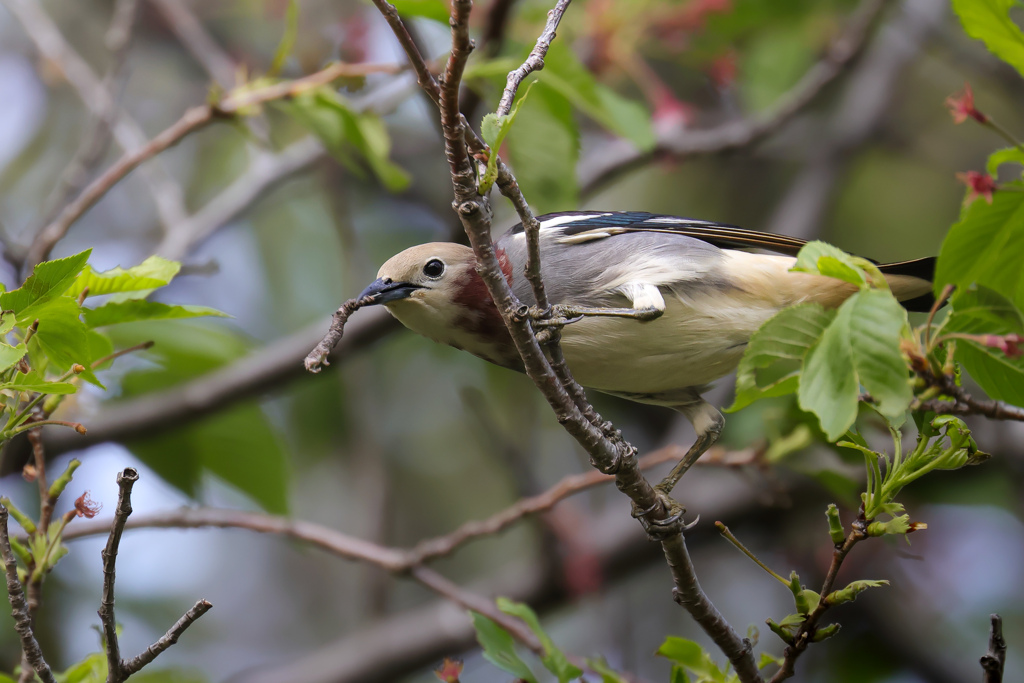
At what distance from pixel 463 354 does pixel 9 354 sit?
19.1 ft

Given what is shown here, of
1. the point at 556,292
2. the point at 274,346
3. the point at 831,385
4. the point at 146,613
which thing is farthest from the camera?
the point at 146,613

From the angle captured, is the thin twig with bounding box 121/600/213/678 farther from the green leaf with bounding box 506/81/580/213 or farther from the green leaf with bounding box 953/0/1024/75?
the green leaf with bounding box 953/0/1024/75

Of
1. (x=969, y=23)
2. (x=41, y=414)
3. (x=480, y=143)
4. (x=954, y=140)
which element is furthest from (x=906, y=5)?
(x=41, y=414)

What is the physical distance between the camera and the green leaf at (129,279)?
8.09ft

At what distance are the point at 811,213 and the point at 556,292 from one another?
13.8 ft

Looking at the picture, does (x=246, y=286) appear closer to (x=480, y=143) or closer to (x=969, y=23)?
(x=480, y=143)

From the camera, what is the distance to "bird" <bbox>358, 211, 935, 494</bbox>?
342 cm

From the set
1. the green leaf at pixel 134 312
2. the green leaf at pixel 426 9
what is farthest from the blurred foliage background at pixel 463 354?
the green leaf at pixel 134 312

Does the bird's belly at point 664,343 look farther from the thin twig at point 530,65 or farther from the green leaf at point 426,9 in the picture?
the thin twig at point 530,65

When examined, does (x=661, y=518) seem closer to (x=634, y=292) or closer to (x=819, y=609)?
(x=634, y=292)

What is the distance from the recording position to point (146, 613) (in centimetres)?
660

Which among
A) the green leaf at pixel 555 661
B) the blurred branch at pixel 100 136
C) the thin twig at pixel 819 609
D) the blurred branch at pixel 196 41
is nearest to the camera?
the thin twig at pixel 819 609

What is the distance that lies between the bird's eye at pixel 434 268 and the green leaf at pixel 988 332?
1.95m

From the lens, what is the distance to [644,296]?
3441mm
